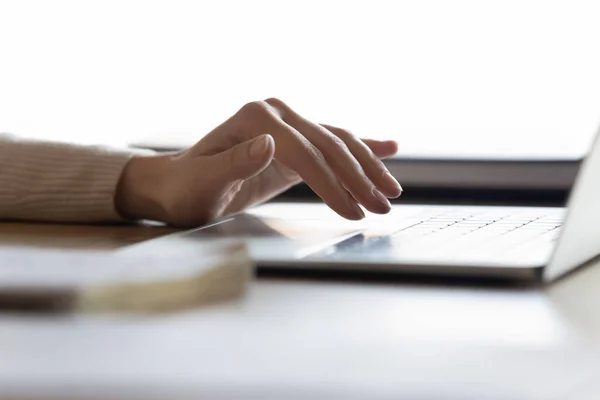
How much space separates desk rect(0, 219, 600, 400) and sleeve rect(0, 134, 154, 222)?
1.43 feet

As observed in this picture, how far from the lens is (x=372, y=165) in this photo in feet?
2.84

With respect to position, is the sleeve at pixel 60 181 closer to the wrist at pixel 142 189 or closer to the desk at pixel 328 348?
the wrist at pixel 142 189

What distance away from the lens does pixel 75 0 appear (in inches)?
53.4

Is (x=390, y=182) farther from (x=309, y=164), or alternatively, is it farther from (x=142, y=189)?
(x=142, y=189)

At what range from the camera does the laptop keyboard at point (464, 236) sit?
0.64 m

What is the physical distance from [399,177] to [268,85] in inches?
8.9

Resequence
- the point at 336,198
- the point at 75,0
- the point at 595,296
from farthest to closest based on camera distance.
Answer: the point at 75,0 → the point at 336,198 → the point at 595,296

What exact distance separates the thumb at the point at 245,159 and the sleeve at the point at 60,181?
15 cm

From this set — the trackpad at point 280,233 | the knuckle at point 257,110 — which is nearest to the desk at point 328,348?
the trackpad at point 280,233

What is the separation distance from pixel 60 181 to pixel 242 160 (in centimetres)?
26

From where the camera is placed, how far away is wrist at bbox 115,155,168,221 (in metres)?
0.90

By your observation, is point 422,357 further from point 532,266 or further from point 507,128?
point 507,128

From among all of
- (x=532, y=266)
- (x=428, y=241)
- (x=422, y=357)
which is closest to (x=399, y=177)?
(x=428, y=241)

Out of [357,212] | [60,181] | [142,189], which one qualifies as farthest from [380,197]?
[60,181]
